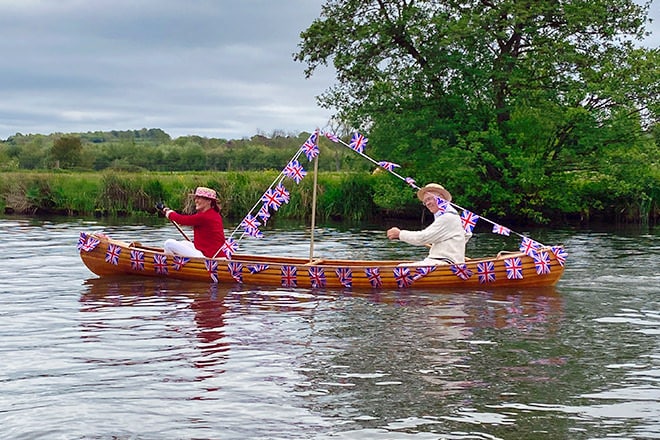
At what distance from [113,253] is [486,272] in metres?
6.78

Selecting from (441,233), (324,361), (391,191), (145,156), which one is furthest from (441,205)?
(145,156)

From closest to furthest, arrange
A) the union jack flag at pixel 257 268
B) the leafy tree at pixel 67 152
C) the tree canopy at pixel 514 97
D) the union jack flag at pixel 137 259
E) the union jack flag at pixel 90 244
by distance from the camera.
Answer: the union jack flag at pixel 257 268
the union jack flag at pixel 137 259
the union jack flag at pixel 90 244
the tree canopy at pixel 514 97
the leafy tree at pixel 67 152

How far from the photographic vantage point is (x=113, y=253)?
52.8 feet

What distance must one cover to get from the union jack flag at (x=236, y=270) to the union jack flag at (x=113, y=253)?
7.62 feet

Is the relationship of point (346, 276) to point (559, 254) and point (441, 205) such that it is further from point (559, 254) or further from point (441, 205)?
point (559, 254)

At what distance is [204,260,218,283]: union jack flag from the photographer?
1529 centimetres

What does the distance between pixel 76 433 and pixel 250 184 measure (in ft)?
90.1

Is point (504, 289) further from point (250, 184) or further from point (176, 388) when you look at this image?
point (250, 184)

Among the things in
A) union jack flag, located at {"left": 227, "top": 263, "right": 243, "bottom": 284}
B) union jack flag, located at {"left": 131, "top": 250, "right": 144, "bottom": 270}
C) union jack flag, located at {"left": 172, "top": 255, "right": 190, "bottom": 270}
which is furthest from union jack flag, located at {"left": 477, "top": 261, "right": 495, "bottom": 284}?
union jack flag, located at {"left": 131, "top": 250, "right": 144, "bottom": 270}

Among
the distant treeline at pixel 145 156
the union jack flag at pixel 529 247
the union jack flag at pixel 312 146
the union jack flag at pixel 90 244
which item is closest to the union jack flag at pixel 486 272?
the union jack flag at pixel 529 247

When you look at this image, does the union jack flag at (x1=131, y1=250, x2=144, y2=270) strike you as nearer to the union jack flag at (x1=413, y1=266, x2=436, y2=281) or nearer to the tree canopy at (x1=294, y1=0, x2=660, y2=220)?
the union jack flag at (x1=413, y1=266, x2=436, y2=281)

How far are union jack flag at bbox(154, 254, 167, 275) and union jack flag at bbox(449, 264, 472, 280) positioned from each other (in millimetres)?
5131

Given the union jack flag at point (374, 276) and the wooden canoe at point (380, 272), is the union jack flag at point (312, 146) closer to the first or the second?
the wooden canoe at point (380, 272)

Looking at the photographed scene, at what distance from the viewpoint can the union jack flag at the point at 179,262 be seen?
15477 millimetres
